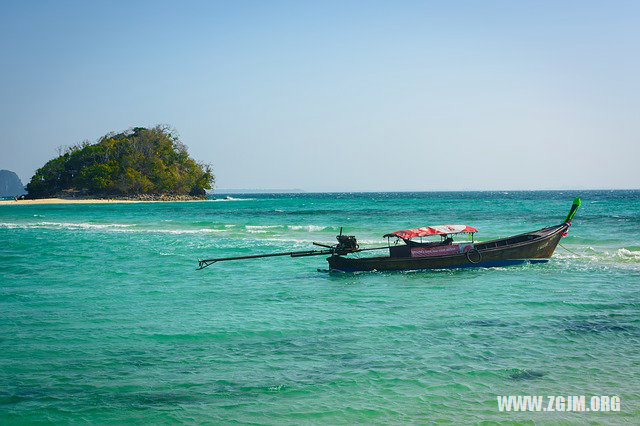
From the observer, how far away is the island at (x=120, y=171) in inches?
4405

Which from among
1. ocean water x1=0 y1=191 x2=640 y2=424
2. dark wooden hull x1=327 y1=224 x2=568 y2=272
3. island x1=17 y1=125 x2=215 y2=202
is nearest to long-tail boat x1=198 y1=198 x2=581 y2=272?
dark wooden hull x1=327 y1=224 x2=568 y2=272

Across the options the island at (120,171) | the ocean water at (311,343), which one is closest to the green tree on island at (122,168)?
the island at (120,171)

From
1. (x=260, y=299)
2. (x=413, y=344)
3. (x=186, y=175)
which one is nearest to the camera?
(x=413, y=344)

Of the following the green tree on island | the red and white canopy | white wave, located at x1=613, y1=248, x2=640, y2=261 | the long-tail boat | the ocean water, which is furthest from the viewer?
the green tree on island

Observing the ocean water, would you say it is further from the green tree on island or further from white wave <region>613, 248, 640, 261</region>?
the green tree on island

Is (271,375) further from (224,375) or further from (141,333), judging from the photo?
(141,333)

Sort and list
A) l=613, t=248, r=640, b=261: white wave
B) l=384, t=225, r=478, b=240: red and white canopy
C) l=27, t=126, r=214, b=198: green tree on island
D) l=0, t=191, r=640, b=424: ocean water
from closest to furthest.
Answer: l=0, t=191, r=640, b=424: ocean water < l=384, t=225, r=478, b=240: red and white canopy < l=613, t=248, r=640, b=261: white wave < l=27, t=126, r=214, b=198: green tree on island

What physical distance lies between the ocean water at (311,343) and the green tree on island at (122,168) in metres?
95.7

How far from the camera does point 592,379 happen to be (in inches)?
352

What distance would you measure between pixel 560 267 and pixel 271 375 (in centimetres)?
1689

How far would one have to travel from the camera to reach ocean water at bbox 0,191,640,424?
26.6 ft

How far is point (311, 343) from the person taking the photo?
36.5 ft

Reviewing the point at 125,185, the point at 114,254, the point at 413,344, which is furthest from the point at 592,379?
the point at 125,185

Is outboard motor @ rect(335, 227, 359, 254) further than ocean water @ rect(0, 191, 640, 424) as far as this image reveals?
Yes
